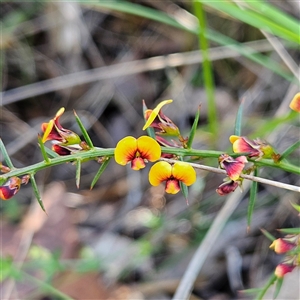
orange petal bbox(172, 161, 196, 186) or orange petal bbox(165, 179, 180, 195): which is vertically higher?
orange petal bbox(172, 161, 196, 186)

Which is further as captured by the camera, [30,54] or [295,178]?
[30,54]

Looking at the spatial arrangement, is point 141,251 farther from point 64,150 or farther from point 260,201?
point 64,150

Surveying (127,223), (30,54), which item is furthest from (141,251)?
(30,54)

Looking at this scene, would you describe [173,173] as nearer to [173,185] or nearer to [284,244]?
[173,185]

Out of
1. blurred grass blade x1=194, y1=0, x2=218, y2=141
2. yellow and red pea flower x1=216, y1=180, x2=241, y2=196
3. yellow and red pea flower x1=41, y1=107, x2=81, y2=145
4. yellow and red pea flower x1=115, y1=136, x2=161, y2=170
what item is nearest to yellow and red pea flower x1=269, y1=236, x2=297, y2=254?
yellow and red pea flower x1=216, y1=180, x2=241, y2=196

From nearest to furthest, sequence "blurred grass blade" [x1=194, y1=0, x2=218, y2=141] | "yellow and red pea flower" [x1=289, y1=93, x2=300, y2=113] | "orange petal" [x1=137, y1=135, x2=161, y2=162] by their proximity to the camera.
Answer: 1. "orange petal" [x1=137, y1=135, x2=161, y2=162]
2. "yellow and red pea flower" [x1=289, y1=93, x2=300, y2=113]
3. "blurred grass blade" [x1=194, y1=0, x2=218, y2=141]

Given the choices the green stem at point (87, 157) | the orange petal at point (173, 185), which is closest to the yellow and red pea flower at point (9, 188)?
the green stem at point (87, 157)

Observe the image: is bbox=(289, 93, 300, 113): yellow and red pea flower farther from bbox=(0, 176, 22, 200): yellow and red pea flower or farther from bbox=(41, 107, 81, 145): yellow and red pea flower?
bbox=(0, 176, 22, 200): yellow and red pea flower
